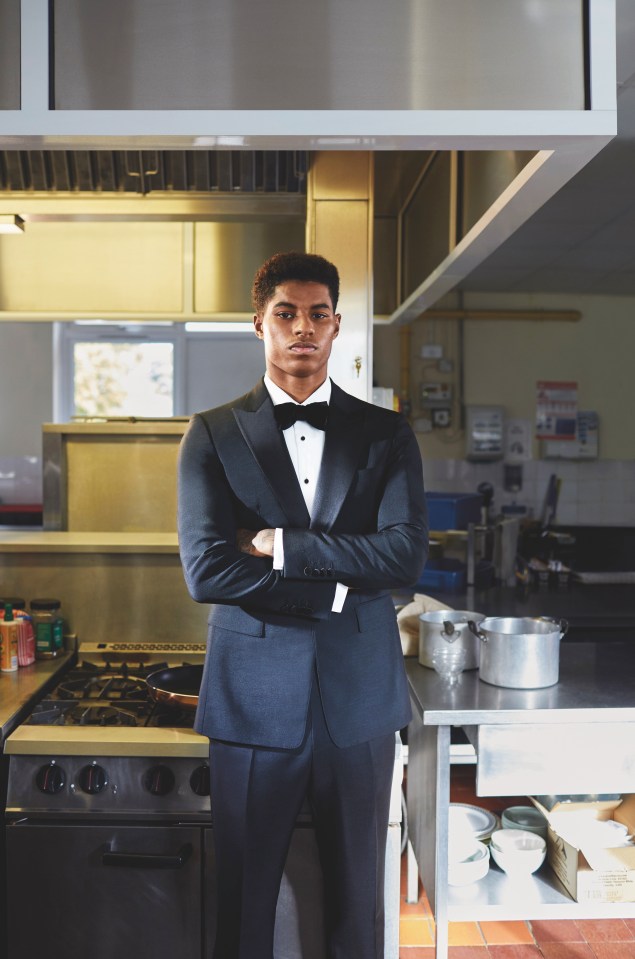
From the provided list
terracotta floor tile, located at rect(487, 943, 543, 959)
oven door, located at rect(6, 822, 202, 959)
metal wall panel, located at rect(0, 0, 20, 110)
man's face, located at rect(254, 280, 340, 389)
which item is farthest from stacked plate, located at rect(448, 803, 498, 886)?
metal wall panel, located at rect(0, 0, 20, 110)

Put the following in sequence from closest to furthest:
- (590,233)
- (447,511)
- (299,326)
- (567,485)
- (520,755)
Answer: (299,326), (520,755), (590,233), (447,511), (567,485)

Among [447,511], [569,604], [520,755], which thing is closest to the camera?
[520,755]

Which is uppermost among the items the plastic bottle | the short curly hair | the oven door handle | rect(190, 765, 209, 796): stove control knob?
the short curly hair

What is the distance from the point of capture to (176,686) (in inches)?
83.9

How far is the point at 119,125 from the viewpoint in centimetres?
140

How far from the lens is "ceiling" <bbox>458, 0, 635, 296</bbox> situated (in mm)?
3079

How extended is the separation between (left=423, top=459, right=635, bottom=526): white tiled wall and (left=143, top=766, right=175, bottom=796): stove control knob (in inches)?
192

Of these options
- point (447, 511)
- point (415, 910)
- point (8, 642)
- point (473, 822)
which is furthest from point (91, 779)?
point (447, 511)

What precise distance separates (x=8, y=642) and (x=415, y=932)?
1.56m

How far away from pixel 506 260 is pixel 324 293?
4.09 metres

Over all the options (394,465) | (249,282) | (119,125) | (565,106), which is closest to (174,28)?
(119,125)

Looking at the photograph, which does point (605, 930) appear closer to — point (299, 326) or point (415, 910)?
point (415, 910)

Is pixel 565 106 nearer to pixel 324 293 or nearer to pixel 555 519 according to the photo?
pixel 324 293

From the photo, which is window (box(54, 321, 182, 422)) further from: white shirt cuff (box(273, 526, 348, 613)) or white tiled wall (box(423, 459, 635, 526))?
white shirt cuff (box(273, 526, 348, 613))
